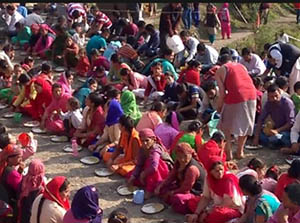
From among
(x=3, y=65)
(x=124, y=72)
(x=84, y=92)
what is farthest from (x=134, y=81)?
(x=3, y=65)

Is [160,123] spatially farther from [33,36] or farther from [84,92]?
[33,36]

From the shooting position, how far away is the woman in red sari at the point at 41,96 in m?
8.80

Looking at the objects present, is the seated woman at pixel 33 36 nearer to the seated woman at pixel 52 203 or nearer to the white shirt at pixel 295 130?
the white shirt at pixel 295 130

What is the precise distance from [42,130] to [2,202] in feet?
10.8

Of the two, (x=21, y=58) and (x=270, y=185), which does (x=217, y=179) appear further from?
(x=21, y=58)

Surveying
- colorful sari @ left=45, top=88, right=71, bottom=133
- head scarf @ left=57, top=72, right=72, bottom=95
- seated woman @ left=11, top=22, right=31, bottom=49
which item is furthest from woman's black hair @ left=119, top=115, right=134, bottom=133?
seated woman @ left=11, top=22, right=31, bottom=49

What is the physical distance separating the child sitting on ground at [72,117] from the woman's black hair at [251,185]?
3580 mm

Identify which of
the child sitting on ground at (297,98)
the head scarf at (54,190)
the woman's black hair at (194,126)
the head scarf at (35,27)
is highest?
the head scarf at (35,27)

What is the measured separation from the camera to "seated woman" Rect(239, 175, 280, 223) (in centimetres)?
495

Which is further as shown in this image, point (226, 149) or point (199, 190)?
point (226, 149)

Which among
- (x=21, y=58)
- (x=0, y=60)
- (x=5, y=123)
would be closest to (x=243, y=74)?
(x=5, y=123)

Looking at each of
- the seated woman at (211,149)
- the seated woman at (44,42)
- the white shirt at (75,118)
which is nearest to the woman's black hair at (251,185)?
the seated woman at (211,149)

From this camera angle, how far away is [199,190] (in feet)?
20.1

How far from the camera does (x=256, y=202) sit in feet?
16.4
